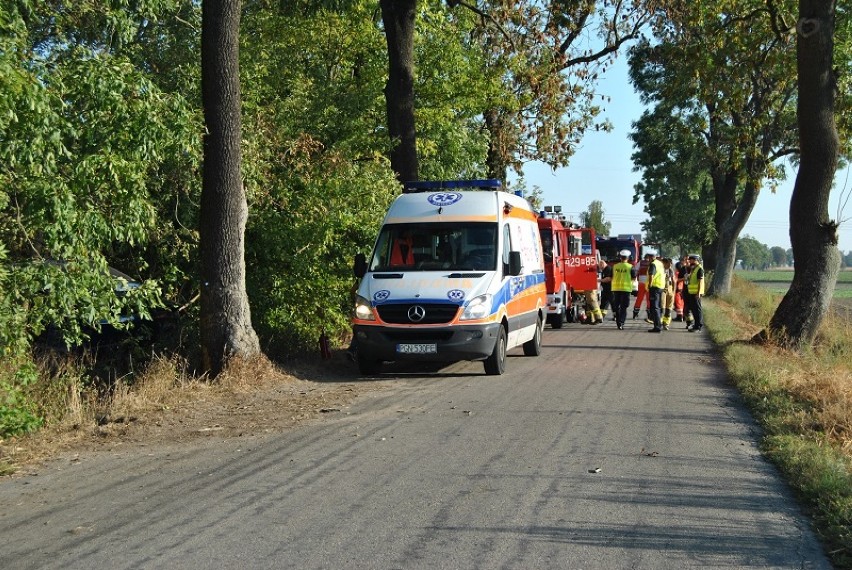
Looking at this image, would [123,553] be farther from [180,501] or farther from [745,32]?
[745,32]

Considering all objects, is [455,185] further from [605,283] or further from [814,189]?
[605,283]

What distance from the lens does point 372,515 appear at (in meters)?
6.49

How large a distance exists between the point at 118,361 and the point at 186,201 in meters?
2.93

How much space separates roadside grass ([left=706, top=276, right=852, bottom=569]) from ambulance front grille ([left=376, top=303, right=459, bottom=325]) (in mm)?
3892

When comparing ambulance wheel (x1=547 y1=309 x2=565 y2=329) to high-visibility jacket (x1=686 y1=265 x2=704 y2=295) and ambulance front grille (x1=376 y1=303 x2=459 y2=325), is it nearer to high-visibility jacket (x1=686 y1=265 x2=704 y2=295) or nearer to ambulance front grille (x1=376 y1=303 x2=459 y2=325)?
high-visibility jacket (x1=686 y1=265 x2=704 y2=295)

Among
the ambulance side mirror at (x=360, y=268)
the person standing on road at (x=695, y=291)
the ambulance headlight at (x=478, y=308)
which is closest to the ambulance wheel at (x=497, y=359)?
the ambulance headlight at (x=478, y=308)

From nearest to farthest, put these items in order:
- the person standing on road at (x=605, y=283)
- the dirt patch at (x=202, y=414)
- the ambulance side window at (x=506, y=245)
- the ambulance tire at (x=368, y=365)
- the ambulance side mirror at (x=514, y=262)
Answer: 1. the dirt patch at (x=202, y=414)
2. the ambulance tire at (x=368, y=365)
3. the ambulance side mirror at (x=514, y=262)
4. the ambulance side window at (x=506, y=245)
5. the person standing on road at (x=605, y=283)

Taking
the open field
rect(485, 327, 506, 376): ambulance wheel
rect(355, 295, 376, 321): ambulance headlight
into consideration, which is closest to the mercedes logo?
rect(355, 295, 376, 321): ambulance headlight

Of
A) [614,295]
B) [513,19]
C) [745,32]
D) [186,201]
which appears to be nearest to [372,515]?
[186,201]

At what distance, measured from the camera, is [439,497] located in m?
6.95

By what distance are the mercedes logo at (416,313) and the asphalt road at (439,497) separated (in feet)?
8.21

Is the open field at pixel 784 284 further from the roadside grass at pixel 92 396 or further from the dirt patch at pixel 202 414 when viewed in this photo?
the roadside grass at pixel 92 396

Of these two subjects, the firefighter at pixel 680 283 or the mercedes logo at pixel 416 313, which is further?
the firefighter at pixel 680 283

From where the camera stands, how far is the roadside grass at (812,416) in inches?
253
